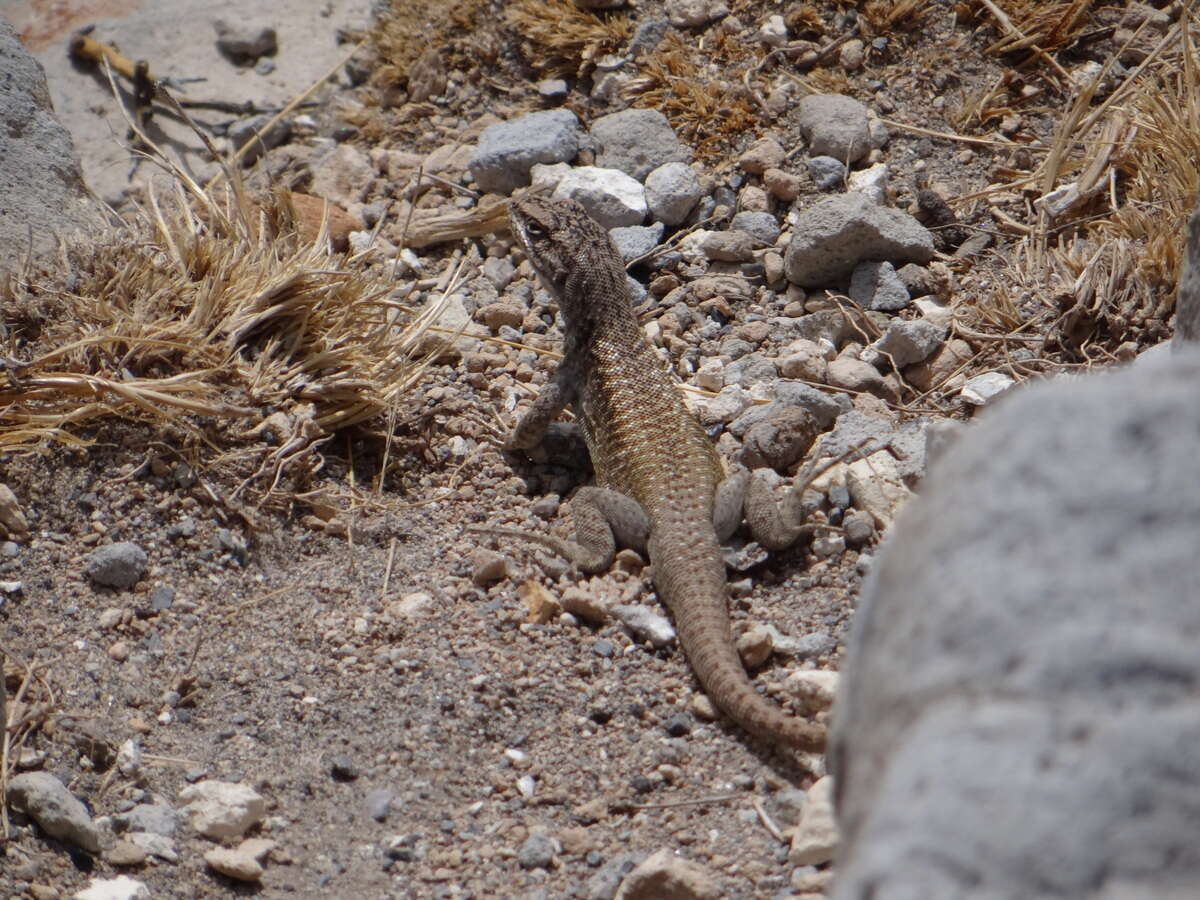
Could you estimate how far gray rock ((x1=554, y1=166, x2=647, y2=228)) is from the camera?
5316 millimetres

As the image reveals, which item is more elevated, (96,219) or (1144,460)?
(96,219)

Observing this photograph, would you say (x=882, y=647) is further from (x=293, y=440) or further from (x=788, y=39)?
(x=788, y=39)

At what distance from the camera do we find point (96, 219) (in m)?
5.02

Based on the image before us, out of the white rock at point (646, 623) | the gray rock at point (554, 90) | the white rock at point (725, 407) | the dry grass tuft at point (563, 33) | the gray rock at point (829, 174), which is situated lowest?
the white rock at point (646, 623)

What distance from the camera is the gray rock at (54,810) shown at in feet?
9.13

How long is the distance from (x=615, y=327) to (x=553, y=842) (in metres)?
2.23

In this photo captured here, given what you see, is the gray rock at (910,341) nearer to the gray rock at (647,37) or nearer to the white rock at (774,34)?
the white rock at (774,34)

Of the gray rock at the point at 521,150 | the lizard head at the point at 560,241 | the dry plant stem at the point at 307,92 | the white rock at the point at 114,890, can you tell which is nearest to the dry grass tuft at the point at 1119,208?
the lizard head at the point at 560,241

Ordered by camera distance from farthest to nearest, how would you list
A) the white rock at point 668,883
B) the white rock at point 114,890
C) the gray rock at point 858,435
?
1. the gray rock at point 858,435
2. the white rock at point 114,890
3. the white rock at point 668,883

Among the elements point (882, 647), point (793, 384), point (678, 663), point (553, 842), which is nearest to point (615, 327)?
point (793, 384)

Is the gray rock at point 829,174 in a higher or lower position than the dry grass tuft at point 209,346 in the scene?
higher

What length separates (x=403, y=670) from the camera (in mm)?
3402

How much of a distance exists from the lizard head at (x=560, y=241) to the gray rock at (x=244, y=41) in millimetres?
3267

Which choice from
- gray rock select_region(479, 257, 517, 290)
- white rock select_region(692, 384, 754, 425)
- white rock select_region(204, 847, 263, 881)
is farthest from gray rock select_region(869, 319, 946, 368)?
white rock select_region(204, 847, 263, 881)
